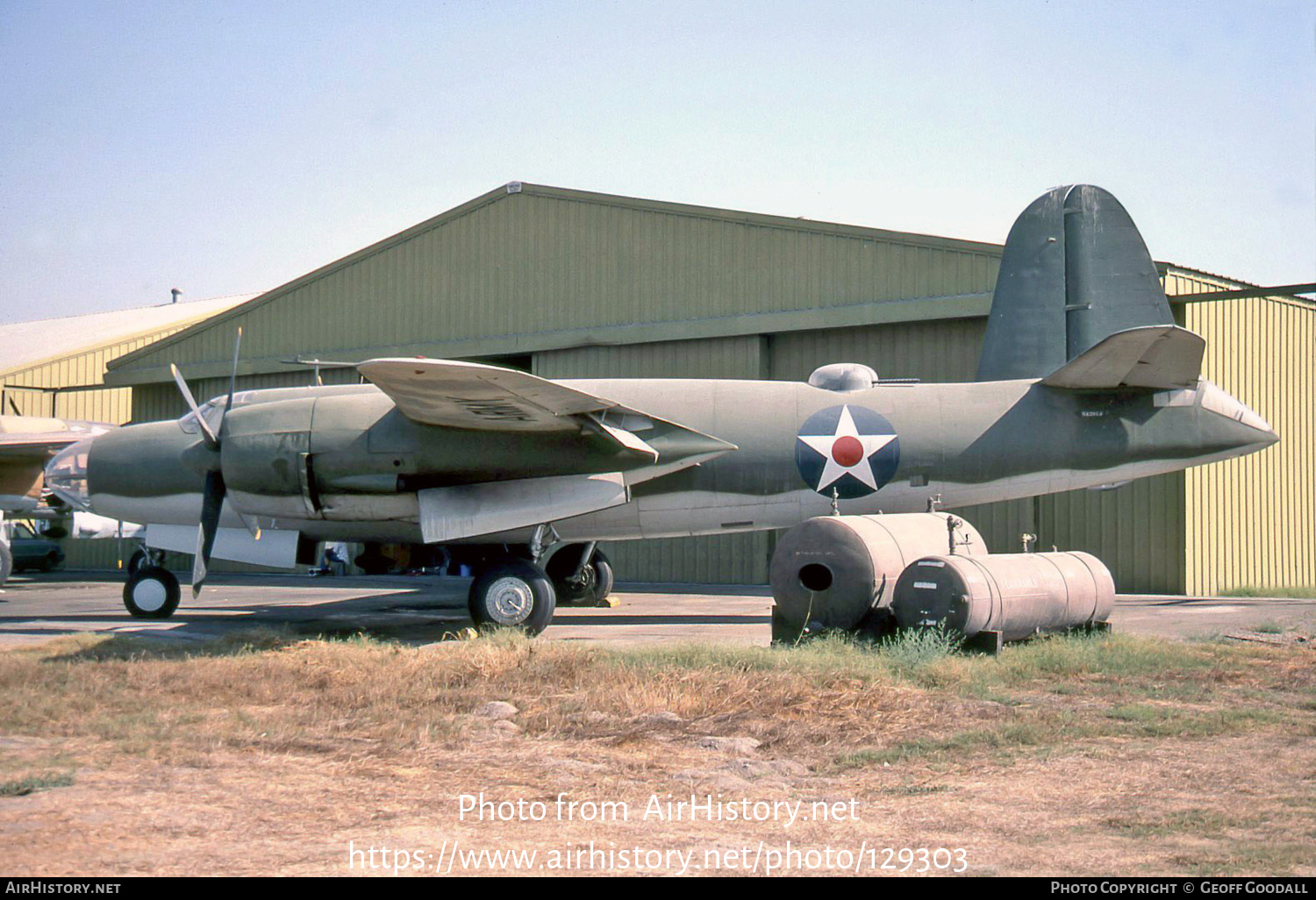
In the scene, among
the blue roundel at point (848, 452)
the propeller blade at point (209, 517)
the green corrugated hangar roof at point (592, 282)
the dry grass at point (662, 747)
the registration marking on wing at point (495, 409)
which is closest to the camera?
the dry grass at point (662, 747)

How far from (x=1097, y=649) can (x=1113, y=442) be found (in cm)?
390

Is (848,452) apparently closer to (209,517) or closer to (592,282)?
(209,517)

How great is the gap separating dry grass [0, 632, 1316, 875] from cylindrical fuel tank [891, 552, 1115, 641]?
36 centimetres

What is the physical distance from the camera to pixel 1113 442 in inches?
559

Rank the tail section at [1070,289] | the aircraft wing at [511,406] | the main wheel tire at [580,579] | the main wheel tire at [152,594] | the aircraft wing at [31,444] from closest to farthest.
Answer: the aircraft wing at [511,406]
the tail section at [1070,289]
the main wheel tire at [152,594]
the main wheel tire at [580,579]
the aircraft wing at [31,444]

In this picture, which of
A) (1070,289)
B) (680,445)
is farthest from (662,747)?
(1070,289)

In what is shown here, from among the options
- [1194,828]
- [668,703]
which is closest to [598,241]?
[668,703]

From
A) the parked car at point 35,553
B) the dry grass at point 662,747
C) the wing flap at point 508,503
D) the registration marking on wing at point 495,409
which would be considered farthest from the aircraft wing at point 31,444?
the registration marking on wing at point 495,409

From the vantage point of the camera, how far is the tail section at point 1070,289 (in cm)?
1532

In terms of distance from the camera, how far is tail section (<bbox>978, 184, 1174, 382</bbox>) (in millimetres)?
15320

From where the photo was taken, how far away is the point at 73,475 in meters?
16.1

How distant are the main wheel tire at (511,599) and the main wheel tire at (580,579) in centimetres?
330

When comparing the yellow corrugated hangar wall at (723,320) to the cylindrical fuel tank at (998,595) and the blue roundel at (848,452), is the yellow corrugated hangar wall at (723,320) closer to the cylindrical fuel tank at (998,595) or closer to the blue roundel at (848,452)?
the blue roundel at (848,452)

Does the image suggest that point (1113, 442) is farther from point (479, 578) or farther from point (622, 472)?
point (479, 578)
